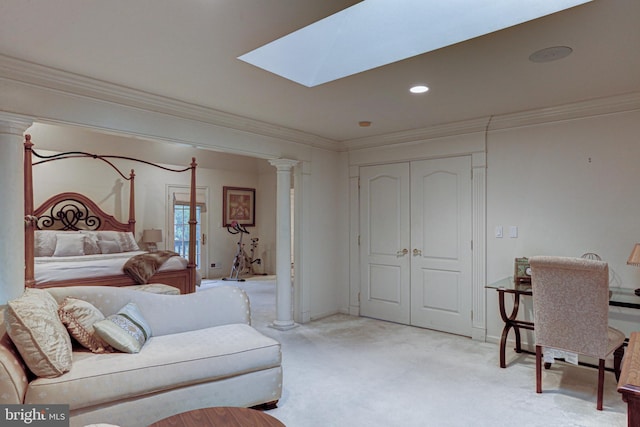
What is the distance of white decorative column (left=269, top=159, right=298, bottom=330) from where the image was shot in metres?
4.52

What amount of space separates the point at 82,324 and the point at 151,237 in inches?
190

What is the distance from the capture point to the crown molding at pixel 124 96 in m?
2.54

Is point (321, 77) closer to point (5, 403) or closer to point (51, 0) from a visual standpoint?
point (51, 0)

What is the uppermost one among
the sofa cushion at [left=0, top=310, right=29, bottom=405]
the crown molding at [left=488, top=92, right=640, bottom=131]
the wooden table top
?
the crown molding at [left=488, top=92, right=640, bottom=131]

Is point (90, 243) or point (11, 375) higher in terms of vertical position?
point (90, 243)

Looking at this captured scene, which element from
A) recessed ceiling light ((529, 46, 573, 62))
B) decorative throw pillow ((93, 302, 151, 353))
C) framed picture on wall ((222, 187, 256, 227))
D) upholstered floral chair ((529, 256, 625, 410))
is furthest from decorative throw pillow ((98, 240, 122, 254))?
recessed ceiling light ((529, 46, 573, 62))

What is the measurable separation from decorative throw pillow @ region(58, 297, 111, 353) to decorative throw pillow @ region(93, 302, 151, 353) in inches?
2.8

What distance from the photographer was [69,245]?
565 cm

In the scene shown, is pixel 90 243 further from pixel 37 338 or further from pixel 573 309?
pixel 573 309

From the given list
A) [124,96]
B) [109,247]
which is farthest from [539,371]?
[109,247]

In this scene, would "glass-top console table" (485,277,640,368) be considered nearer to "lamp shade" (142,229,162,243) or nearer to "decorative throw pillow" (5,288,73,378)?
"decorative throw pillow" (5,288,73,378)

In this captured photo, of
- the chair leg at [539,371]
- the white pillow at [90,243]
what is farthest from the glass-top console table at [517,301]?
the white pillow at [90,243]

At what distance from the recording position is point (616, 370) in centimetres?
288

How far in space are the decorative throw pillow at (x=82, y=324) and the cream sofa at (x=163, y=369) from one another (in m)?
0.06
